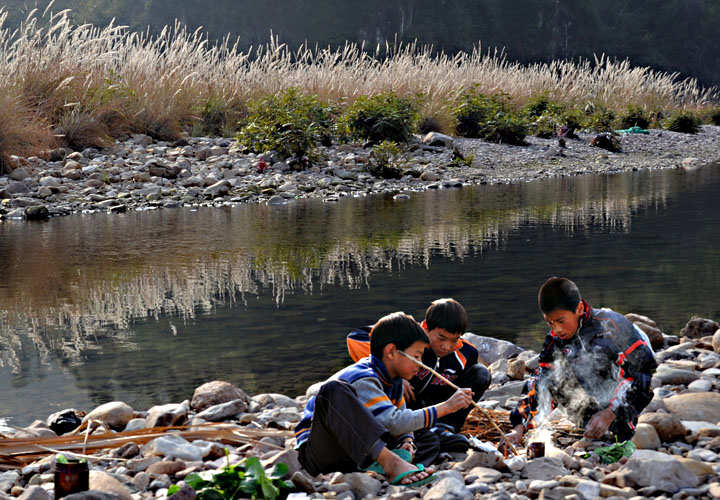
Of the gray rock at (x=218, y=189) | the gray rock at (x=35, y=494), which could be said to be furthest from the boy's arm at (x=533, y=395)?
the gray rock at (x=218, y=189)

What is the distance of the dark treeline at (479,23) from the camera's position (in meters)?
50.2

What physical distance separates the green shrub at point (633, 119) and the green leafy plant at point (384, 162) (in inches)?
523

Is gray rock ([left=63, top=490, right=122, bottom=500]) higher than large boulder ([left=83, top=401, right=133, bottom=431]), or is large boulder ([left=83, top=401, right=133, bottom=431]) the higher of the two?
gray rock ([left=63, top=490, right=122, bottom=500])

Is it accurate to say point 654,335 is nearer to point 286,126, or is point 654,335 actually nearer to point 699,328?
point 699,328

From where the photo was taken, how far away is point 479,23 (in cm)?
5547

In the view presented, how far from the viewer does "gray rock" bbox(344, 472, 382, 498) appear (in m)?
3.23

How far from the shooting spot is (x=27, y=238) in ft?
36.6

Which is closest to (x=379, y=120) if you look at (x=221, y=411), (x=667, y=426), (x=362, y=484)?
(x=221, y=411)

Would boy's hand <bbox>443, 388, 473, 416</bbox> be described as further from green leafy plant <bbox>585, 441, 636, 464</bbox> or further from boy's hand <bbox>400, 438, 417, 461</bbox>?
green leafy plant <bbox>585, 441, 636, 464</bbox>

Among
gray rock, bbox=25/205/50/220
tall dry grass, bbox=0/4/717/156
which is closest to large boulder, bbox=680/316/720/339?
gray rock, bbox=25/205/50/220

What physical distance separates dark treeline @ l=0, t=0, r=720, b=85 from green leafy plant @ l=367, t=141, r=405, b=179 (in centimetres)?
3295

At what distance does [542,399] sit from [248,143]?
47.0 ft

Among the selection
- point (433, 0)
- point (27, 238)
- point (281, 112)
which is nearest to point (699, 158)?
point (281, 112)

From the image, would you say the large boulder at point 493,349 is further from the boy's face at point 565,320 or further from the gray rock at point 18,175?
the gray rock at point 18,175
